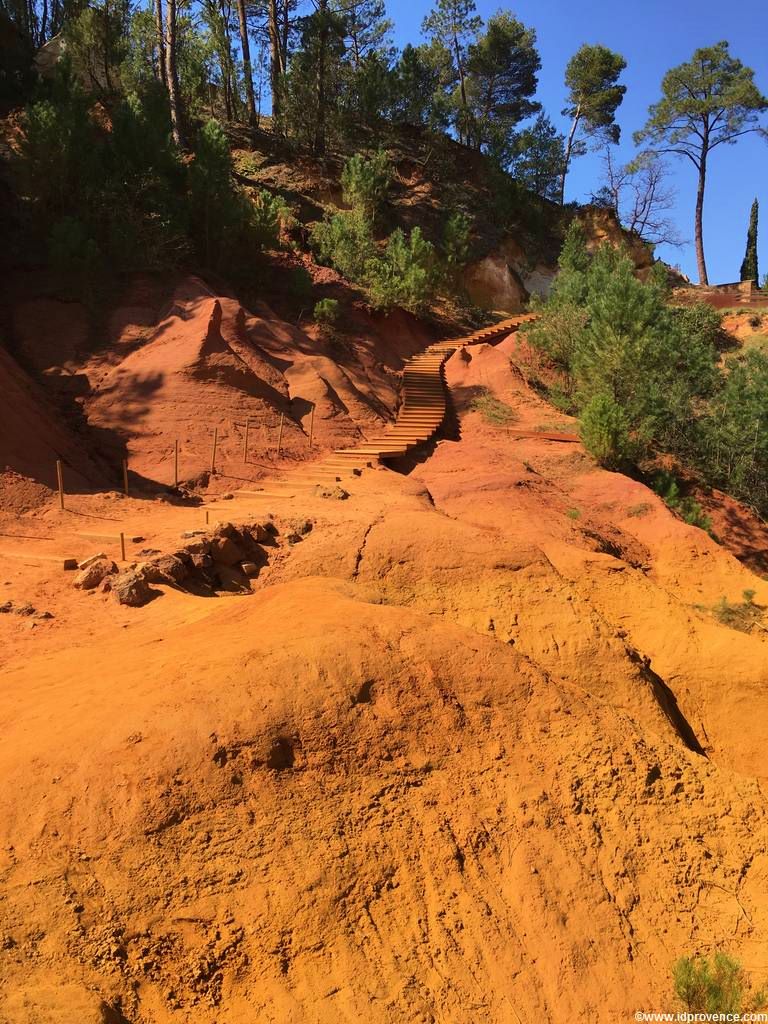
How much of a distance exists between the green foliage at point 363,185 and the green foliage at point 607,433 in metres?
13.5

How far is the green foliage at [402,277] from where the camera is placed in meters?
20.7

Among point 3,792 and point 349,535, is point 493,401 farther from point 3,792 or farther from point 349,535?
point 3,792

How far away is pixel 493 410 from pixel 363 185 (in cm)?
1158

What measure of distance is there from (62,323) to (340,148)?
2008 centimetres

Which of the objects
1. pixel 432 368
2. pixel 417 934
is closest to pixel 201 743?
pixel 417 934

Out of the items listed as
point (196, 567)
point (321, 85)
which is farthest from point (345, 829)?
point (321, 85)

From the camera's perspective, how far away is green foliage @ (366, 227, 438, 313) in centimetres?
2069

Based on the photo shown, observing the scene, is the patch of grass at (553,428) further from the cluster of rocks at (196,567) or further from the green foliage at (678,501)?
the cluster of rocks at (196,567)

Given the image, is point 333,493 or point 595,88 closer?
point 333,493

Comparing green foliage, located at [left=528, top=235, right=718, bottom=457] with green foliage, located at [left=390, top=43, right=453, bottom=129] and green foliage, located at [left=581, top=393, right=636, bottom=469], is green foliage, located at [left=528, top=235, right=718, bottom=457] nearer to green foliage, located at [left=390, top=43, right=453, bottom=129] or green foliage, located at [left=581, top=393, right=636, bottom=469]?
green foliage, located at [left=581, top=393, right=636, bottom=469]

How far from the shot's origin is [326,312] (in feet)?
61.1

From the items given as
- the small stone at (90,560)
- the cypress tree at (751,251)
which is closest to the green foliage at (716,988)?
the small stone at (90,560)

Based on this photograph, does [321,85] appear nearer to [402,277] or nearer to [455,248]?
[455,248]

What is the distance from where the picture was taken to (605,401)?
571 inches
